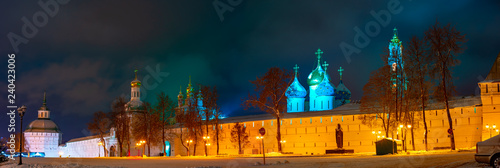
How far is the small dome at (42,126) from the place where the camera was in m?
143

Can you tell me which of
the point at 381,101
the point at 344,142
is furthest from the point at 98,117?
the point at 381,101

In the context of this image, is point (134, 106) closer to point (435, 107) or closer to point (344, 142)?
point (344, 142)

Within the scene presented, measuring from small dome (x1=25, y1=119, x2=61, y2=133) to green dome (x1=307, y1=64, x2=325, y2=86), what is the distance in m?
88.6

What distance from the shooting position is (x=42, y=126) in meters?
144

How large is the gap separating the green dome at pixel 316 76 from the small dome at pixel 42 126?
291 feet

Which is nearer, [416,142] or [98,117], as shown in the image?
[416,142]

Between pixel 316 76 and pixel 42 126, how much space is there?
90.7 metres

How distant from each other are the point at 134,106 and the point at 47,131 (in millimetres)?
57361

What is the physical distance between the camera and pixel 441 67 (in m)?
38.2

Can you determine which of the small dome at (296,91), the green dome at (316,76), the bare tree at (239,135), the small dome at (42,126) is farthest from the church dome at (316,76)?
the small dome at (42,126)

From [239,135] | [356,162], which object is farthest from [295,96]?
[356,162]

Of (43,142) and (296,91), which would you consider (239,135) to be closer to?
(296,91)

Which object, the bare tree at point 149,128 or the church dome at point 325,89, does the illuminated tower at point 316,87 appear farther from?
the bare tree at point 149,128

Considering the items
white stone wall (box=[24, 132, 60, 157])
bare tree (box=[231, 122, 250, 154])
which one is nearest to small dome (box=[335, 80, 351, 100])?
bare tree (box=[231, 122, 250, 154])
